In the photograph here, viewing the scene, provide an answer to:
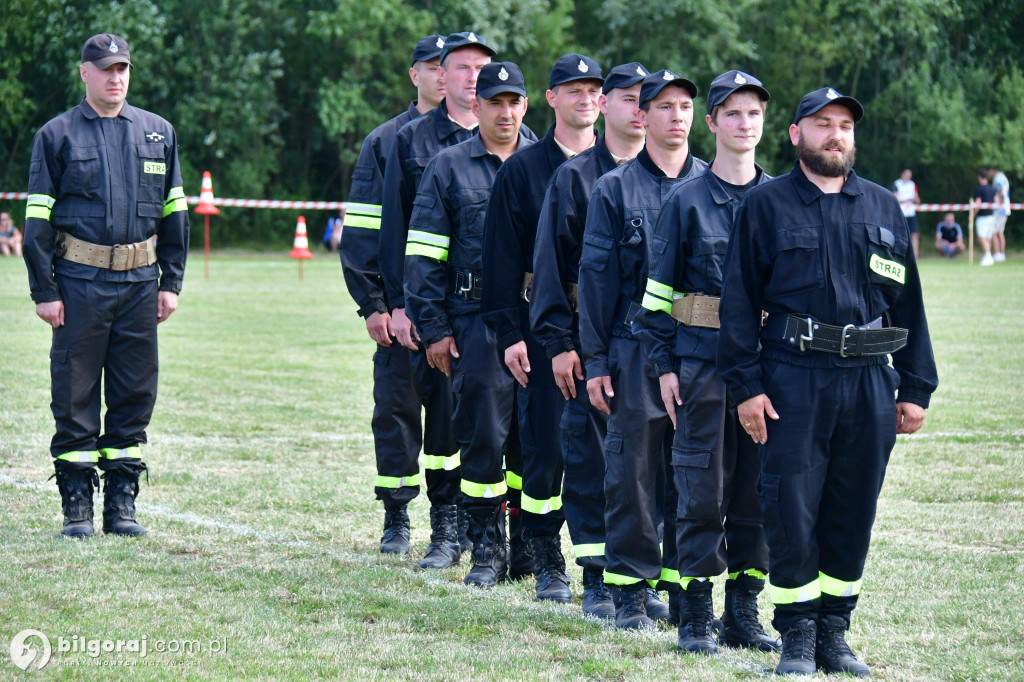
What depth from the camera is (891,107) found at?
4128cm

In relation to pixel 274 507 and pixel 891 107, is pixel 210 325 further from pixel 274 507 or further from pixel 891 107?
pixel 891 107

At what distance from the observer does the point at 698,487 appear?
214 inches

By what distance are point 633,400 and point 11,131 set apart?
123 ft

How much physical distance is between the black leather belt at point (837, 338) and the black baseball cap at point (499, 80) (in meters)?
2.20

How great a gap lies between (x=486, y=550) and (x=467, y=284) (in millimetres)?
1295

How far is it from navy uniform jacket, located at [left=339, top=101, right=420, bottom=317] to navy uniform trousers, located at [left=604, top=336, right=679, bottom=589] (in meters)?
2.13

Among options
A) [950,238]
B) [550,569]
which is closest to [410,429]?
[550,569]

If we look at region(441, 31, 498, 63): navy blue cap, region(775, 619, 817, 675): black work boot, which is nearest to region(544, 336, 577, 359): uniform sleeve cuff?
region(775, 619, 817, 675): black work boot

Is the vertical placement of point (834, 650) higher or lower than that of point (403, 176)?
lower

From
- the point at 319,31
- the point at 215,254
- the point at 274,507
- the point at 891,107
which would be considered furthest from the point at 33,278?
the point at 891,107

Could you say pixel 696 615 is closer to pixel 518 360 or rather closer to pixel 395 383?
pixel 518 360

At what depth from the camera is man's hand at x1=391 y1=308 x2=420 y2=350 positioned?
7.27 metres

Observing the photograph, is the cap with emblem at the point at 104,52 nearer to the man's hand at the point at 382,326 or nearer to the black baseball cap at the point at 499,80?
the man's hand at the point at 382,326

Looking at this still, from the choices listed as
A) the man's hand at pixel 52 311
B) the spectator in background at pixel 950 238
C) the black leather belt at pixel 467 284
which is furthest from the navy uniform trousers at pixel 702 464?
the spectator in background at pixel 950 238
